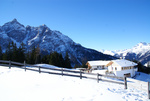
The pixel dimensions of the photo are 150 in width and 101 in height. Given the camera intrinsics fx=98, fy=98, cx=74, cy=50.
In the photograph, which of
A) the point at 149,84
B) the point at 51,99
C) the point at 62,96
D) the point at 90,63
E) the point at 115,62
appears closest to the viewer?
the point at 51,99

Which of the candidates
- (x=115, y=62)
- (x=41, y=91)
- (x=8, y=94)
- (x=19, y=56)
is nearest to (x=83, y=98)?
(x=41, y=91)

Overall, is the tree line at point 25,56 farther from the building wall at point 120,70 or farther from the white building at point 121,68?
the white building at point 121,68

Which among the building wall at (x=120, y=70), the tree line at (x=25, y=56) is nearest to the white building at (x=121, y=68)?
the building wall at (x=120, y=70)

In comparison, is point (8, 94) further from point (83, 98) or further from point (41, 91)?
point (83, 98)

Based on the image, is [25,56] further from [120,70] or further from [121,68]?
[121,68]

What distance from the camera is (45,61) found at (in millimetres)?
60062

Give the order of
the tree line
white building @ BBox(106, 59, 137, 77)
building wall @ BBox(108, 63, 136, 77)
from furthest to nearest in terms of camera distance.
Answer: white building @ BBox(106, 59, 137, 77), building wall @ BBox(108, 63, 136, 77), the tree line

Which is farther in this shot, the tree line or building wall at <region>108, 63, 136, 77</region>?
building wall at <region>108, 63, 136, 77</region>

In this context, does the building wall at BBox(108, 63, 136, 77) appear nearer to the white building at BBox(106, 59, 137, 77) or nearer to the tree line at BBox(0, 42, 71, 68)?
the white building at BBox(106, 59, 137, 77)

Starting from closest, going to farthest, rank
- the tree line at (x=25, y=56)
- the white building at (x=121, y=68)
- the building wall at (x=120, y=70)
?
the tree line at (x=25, y=56)
the building wall at (x=120, y=70)
the white building at (x=121, y=68)

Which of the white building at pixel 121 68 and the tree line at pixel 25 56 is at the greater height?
the tree line at pixel 25 56

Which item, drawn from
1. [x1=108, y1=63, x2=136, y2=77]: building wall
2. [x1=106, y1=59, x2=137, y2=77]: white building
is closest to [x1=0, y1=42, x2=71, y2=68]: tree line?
[x1=108, y1=63, x2=136, y2=77]: building wall

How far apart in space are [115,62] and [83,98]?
4225 cm

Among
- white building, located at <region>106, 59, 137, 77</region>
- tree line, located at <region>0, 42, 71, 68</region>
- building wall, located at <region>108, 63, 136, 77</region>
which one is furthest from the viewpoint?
white building, located at <region>106, 59, 137, 77</region>
